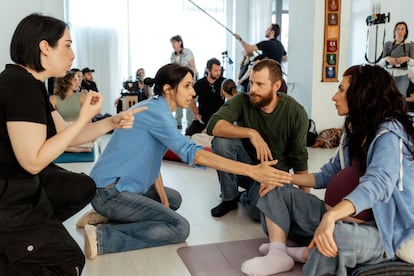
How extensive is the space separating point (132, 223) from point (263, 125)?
105cm

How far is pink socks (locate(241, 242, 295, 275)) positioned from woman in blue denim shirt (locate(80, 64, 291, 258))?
0.52 metres

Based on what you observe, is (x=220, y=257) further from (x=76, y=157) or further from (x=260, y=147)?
(x=76, y=157)

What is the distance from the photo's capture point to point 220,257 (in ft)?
7.84

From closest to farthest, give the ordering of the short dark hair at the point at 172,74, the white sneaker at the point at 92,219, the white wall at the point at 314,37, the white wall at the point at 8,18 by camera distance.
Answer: the short dark hair at the point at 172,74 < the white sneaker at the point at 92,219 < the white wall at the point at 8,18 < the white wall at the point at 314,37

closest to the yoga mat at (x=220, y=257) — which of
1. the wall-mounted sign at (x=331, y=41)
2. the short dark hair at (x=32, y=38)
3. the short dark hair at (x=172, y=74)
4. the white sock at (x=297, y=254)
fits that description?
the white sock at (x=297, y=254)

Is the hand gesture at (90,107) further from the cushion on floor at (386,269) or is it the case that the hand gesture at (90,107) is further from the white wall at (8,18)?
the white wall at (8,18)

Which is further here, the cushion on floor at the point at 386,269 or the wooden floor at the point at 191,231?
the wooden floor at the point at 191,231

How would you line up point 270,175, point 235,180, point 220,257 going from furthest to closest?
1. point 235,180
2. point 220,257
3. point 270,175

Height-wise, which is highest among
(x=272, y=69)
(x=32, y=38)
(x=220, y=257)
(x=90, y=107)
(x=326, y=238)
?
(x=32, y=38)

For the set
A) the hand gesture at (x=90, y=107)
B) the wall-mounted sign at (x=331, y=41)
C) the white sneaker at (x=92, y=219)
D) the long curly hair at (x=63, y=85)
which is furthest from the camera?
the wall-mounted sign at (x=331, y=41)

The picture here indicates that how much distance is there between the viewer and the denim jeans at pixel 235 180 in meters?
2.91

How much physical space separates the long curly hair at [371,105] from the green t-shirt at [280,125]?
907 millimetres

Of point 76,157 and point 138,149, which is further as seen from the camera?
point 76,157

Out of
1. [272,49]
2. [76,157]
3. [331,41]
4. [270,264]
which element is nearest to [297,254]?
[270,264]
